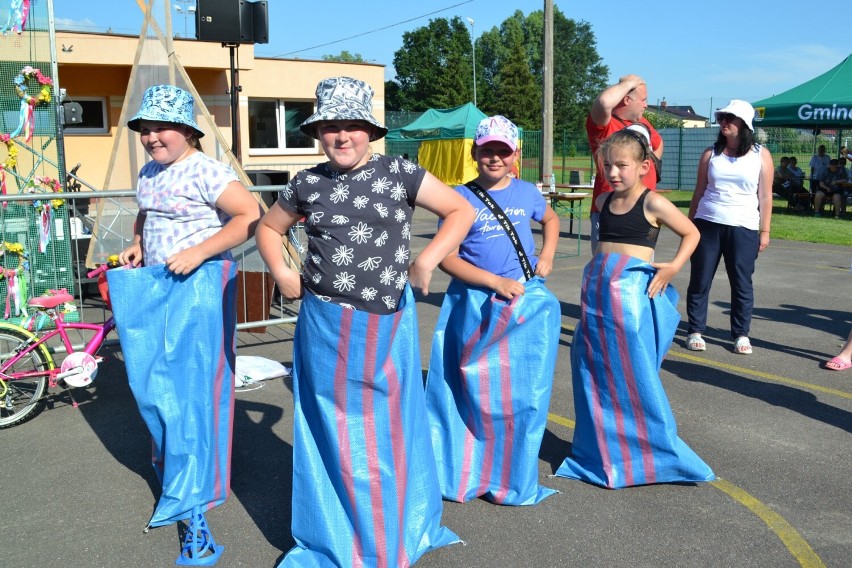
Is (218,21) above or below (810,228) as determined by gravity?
above

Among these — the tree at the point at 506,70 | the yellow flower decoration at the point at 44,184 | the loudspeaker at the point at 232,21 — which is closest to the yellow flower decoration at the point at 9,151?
the yellow flower decoration at the point at 44,184

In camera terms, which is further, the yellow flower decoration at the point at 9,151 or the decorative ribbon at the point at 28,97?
the decorative ribbon at the point at 28,97

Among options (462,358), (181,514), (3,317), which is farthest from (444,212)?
(3,317)

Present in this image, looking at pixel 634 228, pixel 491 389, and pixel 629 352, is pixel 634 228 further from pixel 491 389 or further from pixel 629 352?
pixel 491 389

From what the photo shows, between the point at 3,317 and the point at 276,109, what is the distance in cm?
1721

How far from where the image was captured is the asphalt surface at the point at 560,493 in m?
3.36

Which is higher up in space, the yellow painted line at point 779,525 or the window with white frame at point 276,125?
the window with white frame at point 276,125

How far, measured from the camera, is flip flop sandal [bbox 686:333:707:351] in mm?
6672

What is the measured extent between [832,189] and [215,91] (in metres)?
14.9

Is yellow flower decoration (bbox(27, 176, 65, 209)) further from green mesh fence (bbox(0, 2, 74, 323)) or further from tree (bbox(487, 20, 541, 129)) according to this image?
tree (bbox(487, 20, 541, 129))

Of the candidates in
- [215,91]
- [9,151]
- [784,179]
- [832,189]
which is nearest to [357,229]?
[9,151]

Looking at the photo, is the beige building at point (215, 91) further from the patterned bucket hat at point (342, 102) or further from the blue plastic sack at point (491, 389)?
the patterned bucket hat at point (342, 102)

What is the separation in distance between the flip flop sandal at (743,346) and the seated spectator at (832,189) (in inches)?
529

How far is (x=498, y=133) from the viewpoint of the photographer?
11.6 feet
